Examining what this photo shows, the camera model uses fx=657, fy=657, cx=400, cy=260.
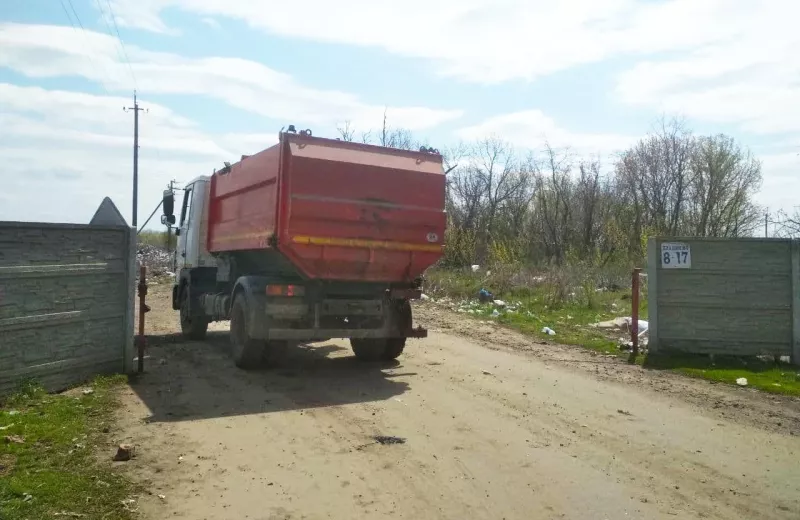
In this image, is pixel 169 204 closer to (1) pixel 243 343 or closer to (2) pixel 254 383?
(1) pixel 243 343

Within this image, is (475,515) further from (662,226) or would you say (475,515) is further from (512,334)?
(662,226)

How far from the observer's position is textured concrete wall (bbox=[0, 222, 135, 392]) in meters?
7.14

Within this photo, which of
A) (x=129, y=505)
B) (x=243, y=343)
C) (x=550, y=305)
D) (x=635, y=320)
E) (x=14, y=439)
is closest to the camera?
(x=129, y=505)

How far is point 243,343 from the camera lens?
9.32 metres

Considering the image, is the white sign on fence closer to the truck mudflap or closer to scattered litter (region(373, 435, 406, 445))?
the truck mudflap

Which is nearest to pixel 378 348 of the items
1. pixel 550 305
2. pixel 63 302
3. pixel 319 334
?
pixel 319 334

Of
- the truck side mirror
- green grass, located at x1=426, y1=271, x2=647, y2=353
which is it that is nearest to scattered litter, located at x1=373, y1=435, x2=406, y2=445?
green grass, located at x1=426, y1=271, x2=647, y2=353

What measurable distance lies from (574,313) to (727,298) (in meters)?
5.96

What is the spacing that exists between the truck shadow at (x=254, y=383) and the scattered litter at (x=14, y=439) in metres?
1.22

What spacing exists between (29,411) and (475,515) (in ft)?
15.8

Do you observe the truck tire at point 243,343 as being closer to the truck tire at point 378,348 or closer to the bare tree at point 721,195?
the truck tire at point 378,348

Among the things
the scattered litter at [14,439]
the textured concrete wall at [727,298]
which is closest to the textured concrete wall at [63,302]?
the scattered litter at [14,439]

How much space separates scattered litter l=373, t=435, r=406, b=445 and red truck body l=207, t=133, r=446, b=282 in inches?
118

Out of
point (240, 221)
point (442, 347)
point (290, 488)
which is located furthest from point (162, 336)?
point (290, 488)
